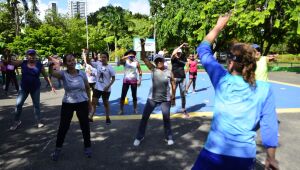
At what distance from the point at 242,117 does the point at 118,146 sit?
3990mm

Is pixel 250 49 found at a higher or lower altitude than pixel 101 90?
higher

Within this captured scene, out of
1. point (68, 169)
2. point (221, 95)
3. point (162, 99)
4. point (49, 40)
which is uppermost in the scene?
point (49, 40)

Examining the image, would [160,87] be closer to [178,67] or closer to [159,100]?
[159,100]

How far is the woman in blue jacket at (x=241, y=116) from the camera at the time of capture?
2.36 m

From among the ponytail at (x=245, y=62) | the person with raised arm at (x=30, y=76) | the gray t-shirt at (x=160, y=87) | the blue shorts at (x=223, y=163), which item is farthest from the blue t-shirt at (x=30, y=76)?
the ponytail at (x=245, y=62)

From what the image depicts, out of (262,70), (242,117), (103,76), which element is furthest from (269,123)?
(103,76)

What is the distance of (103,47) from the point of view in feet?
208

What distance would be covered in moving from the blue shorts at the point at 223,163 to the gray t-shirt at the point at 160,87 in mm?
3639

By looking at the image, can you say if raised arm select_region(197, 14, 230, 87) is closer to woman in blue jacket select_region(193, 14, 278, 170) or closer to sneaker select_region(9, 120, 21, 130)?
woman in blue jacket select_region(193, 14, 278, 170)

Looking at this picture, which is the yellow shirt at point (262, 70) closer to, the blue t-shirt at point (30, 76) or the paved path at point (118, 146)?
the paved path at point (118, 146)

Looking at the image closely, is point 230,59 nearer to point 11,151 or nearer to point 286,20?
point 11,151

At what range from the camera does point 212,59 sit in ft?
8.50

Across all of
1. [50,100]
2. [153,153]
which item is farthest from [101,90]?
[50,100]

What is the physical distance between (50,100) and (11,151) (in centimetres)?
650
